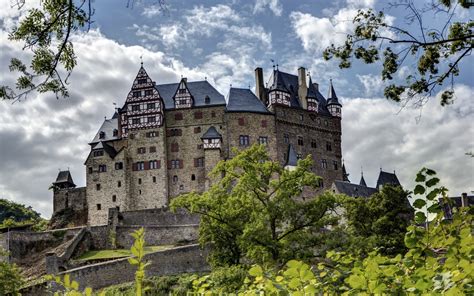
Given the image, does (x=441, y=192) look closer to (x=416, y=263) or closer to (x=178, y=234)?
(x=416, y=263)

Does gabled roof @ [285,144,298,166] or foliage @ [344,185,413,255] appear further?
gabled roof @ [285,144,298,166]

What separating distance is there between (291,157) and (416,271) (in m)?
58.6

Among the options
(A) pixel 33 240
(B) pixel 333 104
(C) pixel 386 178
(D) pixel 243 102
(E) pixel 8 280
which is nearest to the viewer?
(E) pixel 8 280

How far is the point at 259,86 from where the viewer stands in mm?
67500

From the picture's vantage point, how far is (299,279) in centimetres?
427

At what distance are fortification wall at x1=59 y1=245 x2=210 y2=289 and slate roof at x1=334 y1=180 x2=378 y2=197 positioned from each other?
77.0ft

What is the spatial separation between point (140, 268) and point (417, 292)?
1793 mm

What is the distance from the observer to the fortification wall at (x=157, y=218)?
51.6 metres

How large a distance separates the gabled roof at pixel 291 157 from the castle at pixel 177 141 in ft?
0.34

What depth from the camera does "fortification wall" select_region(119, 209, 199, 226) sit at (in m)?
51.6

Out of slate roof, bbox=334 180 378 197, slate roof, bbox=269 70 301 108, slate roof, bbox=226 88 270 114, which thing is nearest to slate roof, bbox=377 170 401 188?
slate roof, bbox=334 180 378 197

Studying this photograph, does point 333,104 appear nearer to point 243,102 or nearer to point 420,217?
point 243,102

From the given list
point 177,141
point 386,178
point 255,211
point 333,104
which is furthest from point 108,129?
point 255,211

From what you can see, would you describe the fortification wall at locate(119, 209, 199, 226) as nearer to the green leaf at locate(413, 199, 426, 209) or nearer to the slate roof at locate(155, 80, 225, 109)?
the slate roof at locate(155, 80, 225, 109)
